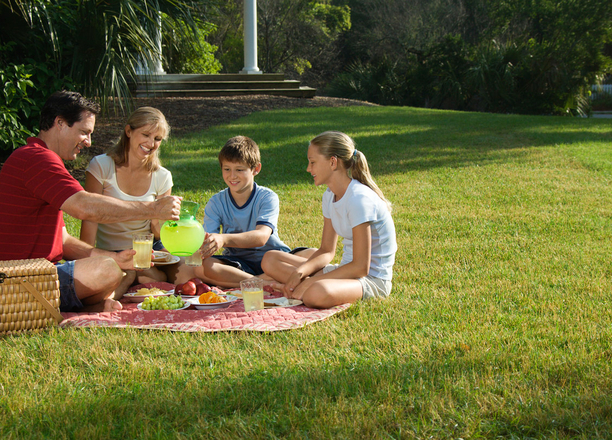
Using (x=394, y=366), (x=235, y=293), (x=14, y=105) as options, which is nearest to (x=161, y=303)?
(x=235, y=293)

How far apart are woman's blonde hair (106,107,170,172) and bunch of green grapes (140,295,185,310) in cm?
121

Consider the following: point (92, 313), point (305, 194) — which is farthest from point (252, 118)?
point (92, 313)

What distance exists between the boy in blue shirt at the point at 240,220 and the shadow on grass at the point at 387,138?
139 inches

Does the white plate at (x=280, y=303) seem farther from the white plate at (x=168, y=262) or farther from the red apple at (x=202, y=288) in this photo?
the white plate at (x=168, y=262)

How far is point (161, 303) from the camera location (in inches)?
160

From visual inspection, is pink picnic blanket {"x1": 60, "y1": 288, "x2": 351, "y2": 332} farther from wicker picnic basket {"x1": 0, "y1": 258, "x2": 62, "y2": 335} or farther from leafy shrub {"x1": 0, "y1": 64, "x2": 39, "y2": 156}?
leafy shrub {"x1": 0, "y1": 64, "x2": 39, "y2": 156}

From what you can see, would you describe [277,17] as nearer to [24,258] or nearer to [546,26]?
[546,26]

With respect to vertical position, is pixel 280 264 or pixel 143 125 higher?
pixel 143 125

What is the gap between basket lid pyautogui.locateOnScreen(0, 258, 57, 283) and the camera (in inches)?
130

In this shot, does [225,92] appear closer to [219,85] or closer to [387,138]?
[219,85]

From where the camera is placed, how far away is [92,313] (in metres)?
3.96

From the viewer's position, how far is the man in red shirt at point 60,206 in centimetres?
358

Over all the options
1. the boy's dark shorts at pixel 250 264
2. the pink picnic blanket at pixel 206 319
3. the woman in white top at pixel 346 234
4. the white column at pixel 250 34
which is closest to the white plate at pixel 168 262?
A: the boy's dark shorts at pixel 250 264

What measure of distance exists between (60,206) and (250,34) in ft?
56.0
